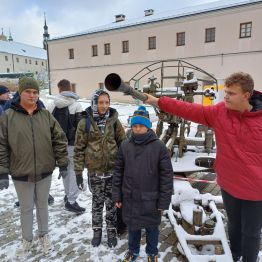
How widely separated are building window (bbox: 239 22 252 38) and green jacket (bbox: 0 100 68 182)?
19714 millimetres

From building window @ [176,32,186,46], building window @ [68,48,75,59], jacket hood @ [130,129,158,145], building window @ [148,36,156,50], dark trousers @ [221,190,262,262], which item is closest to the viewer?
dark trousers @ [221,190,262,262]

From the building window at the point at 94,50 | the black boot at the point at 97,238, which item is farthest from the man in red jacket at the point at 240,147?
the building window at the point at 94,50

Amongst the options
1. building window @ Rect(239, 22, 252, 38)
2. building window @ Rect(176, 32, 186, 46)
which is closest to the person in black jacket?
building window @ Rect(239, 22, 252, 38)

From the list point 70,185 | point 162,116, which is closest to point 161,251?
point 70,185

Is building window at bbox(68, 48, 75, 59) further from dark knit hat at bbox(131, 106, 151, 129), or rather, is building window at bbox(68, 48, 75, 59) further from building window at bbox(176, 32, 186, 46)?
dark knit hat at bbox(131, 106, 151, 129)

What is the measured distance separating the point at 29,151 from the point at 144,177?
1.18 meters

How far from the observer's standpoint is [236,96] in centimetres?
219

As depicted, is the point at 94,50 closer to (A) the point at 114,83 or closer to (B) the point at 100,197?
(B) the point at 100,197

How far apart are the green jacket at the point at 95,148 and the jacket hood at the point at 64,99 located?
2.87 feet

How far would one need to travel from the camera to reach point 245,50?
19500mm

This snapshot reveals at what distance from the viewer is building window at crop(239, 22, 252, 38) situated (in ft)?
62.9

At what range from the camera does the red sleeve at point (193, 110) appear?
2486 millimetres

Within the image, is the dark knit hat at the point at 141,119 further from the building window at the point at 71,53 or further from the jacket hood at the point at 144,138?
the building window at the point at 71,53

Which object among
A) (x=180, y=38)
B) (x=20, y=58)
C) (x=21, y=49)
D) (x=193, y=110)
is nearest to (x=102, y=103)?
(x=193, y=110)
